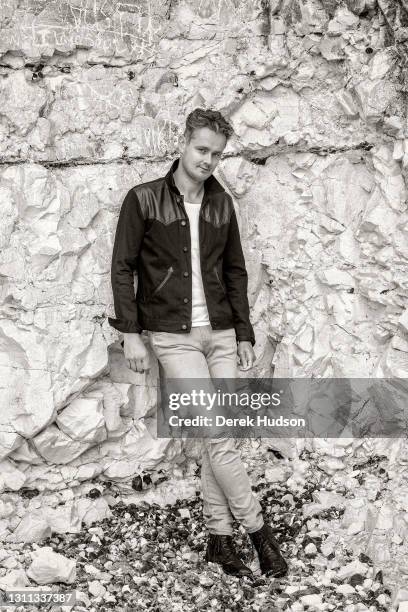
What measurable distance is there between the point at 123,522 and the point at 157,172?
179cm

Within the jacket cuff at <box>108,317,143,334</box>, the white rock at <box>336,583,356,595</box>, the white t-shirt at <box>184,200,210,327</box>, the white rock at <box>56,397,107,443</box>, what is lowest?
the white rock at <box>336,583,356,595</box>

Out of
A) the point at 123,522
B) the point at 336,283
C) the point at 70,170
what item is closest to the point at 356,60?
the point at 336,283

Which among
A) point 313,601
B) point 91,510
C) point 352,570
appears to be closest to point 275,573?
point 313,601

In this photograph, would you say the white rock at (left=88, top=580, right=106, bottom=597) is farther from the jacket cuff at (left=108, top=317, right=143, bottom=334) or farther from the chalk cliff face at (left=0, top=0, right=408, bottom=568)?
the jacket cuff at (left=108, top=317, right=143, bottom=334)

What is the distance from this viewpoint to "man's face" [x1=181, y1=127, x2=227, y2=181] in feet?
11.5

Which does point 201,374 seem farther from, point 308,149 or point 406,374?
point 308,149

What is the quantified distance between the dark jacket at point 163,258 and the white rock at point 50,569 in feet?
3.47

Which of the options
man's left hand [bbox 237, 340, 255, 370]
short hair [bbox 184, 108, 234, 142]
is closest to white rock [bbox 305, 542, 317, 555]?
man's left hand [bbox 237, 340, 255, 370]

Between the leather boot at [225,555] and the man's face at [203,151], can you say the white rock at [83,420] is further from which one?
the man's face at [203,151]

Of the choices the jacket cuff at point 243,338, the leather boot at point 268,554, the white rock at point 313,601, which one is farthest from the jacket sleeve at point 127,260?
the white rock at point 313,601

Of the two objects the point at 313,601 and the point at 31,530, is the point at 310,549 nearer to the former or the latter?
the point at 313,601

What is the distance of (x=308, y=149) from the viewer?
4238 mm

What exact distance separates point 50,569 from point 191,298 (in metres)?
1.34

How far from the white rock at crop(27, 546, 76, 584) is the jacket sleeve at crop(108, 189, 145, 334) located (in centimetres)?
105
